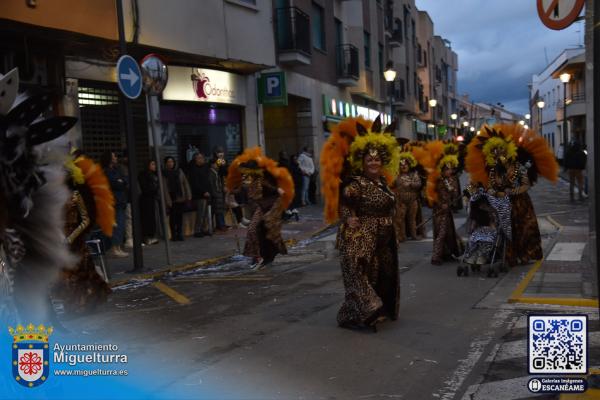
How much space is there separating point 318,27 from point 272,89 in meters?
7.28

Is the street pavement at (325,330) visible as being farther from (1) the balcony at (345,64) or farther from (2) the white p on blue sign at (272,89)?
(1) the balcony at (345,64)

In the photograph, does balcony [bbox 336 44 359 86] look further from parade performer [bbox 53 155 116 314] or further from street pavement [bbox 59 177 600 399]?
parade performer [bbox 53 155 116 314]

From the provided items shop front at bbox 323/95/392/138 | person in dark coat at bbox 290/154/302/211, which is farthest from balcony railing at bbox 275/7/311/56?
shop front at bbox 323/95/392/138

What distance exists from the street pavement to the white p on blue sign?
9.31m

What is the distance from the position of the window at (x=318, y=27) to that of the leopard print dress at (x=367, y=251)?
19.4 metres

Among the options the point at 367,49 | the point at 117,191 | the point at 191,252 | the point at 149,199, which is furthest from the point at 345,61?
the point at 117,191

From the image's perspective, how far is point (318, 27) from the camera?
25.7m

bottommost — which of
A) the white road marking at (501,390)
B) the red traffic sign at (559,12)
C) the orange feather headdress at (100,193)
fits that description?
the white road marking at (501,390)

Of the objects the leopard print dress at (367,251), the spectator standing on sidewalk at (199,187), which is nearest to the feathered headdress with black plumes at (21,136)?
the leopard print dress at (367,251)

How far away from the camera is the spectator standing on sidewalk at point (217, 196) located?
15469 millimetres

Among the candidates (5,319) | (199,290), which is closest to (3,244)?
(5,319)

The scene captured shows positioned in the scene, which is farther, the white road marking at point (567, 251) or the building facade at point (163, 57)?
the building facade at point (163, 57)

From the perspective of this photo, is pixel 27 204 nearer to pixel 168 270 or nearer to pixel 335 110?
pixel 168 270

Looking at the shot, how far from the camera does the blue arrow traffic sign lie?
9664 mm
